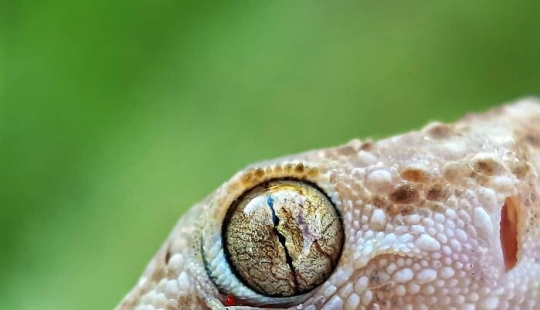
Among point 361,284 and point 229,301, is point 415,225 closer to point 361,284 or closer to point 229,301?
point 361,284

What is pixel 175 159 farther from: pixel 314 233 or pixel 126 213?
pixel 314 233

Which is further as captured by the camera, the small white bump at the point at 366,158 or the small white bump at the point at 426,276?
the small white bump at the point at 366,158

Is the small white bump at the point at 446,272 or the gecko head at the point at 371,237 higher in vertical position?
the gecko head at the point at 371,237

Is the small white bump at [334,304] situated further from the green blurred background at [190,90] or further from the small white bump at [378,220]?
the green blurred background at [190,90]

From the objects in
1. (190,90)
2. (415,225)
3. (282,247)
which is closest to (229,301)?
(282,247)

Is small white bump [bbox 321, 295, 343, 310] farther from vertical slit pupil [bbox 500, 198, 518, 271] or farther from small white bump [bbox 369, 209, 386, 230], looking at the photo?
vertical slit pupil [bbox 500, 198, 518, 271]

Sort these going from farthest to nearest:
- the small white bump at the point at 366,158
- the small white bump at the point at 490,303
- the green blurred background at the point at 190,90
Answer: the green blurred background at the point at 190,90 → the small white bump at the point at 366,158 → the small white bump at the point at 490,303

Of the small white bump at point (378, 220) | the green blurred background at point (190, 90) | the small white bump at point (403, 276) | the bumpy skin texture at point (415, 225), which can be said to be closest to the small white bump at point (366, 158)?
the bumpy skin texture at point (415, 225)
